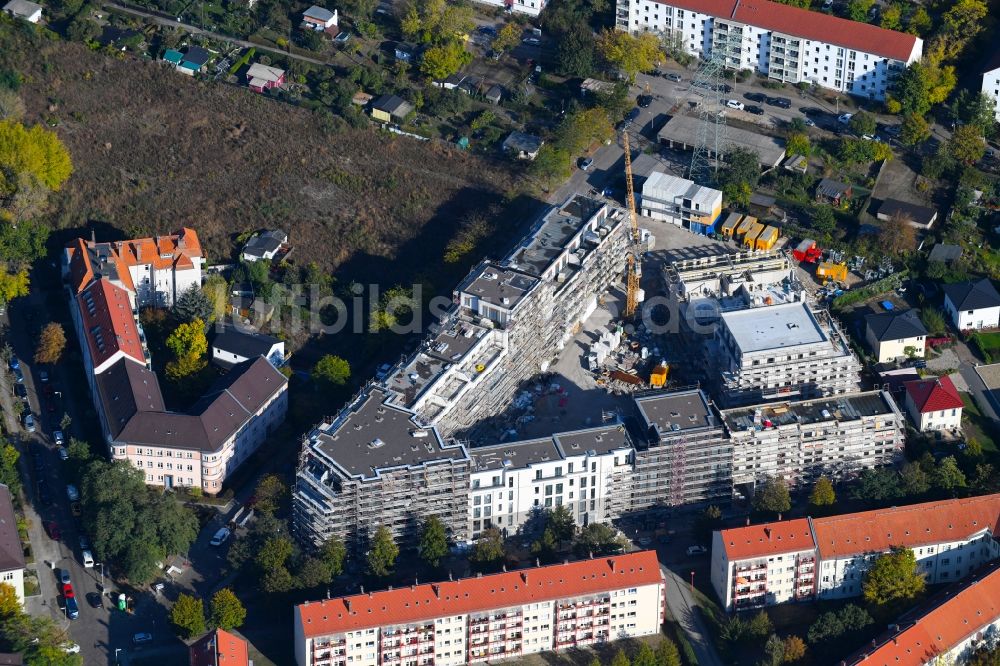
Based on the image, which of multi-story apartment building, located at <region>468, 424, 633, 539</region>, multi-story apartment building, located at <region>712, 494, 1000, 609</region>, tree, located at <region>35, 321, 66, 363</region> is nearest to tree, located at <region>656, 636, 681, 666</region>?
multi-story apartment building, located at <region>712, 494, 1000, 609</region>

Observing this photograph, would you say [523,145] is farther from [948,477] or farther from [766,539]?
[766,539]

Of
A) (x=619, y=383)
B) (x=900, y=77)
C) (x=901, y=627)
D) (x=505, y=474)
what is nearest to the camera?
(x=901, y=627)

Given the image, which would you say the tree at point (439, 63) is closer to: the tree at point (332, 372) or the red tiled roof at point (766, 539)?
the tree at point (332, 372)

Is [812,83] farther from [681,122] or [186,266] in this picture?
[186,266]

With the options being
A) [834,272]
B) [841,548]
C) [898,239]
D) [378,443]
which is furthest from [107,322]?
[898,239]

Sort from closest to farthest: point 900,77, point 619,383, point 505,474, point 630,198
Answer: point 505,474 < point 619,383 < point 630,198 < point 900,77

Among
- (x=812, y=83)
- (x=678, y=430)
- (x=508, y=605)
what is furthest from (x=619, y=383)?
(x=812, y=83)

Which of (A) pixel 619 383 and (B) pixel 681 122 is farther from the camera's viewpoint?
(B) pixel 681 122

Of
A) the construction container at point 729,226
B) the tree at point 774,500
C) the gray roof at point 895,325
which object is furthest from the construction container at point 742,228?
the tree at point 774,500

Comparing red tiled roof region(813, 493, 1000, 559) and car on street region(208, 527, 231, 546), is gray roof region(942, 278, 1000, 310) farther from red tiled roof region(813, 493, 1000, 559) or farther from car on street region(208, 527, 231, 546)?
car on street region(208, 527, 231, 546)
